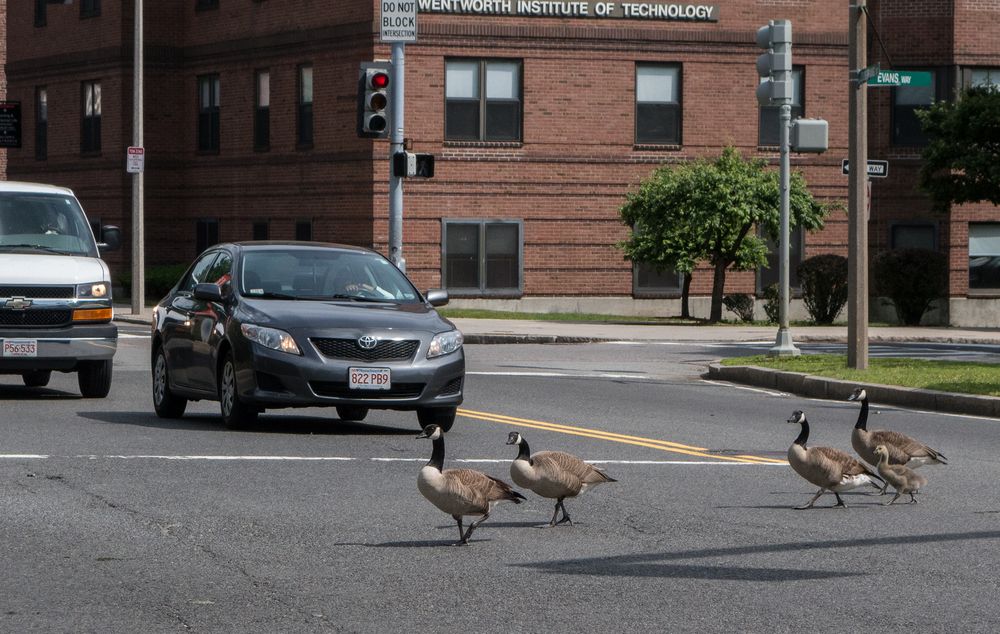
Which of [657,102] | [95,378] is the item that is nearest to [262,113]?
[657,102]

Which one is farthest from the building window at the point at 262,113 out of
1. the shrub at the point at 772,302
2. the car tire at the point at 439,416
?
the car tire at the point at 439,416

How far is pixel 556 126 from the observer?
39.2 metres

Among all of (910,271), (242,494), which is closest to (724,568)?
(242,494)

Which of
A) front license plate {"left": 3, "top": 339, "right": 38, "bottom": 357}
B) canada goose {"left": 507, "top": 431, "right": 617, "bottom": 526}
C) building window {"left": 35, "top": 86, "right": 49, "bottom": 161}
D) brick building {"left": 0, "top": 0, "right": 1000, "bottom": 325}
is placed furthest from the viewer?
building window {"left": 35, "top": 86, "right": 49, "bottom": 161}

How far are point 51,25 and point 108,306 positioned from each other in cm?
3217

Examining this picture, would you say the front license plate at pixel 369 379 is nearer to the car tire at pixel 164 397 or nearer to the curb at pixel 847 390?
the car tire at pixel 164 397

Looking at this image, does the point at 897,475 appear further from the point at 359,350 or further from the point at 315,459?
the point at 359,350

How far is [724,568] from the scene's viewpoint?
29.2 ft

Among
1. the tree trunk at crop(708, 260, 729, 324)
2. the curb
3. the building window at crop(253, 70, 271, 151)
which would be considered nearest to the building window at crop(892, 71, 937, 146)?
the tree trunk at crop(708, 260, 729, 324)

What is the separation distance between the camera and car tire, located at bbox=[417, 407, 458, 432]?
50.3ft

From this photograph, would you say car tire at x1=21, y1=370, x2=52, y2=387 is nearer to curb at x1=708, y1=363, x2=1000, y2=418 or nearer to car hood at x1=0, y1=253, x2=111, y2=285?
car hood at x1=0, y1=253, x2=111, y2=285

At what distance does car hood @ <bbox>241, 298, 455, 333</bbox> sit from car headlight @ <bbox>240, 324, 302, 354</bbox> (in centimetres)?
5

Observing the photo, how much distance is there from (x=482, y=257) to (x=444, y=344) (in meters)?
24.3

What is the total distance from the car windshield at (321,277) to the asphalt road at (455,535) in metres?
1.20
